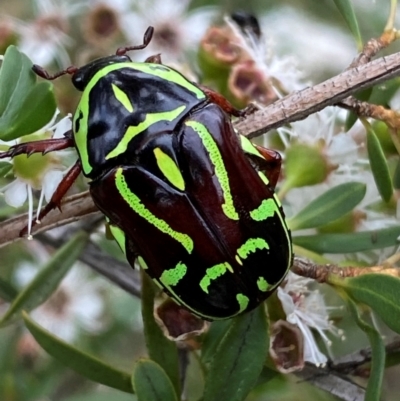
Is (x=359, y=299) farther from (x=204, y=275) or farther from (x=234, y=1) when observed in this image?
(x=234, y=1)

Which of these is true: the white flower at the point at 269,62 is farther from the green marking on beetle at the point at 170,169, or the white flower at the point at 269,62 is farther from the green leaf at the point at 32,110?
the green leaf at the point at 32,110

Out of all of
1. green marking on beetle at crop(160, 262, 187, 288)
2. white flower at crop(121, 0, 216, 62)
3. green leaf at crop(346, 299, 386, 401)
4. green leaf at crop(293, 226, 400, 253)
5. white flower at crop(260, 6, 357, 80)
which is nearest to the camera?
green leaf at crop(346, 299, 386, 401)

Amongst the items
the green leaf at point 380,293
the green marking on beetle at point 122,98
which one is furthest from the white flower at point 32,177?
the green leaf at point 380,293

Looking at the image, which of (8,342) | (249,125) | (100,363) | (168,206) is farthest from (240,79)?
(8,342)

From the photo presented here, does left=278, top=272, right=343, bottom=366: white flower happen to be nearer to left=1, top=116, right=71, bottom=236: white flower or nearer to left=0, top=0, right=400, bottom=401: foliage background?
left=0, top=0, right=400, bottom=401: foliage background

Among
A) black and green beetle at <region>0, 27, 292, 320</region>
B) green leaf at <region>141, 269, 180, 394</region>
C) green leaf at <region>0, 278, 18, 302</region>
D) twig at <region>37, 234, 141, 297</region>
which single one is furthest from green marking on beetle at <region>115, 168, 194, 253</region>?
green leaf at <region>0, 278, 18, 302</region>

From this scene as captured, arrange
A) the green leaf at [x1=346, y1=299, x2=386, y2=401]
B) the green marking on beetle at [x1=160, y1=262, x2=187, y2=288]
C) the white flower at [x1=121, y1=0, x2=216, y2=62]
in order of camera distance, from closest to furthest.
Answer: the green leaf at [x1=346, y1=299, x2=386, y2=401], the green marking on beetle at [x1=160, y1=262, x2=187, y2=288], the white flower at [x1=121, y1=0, x2=216, y2=62]

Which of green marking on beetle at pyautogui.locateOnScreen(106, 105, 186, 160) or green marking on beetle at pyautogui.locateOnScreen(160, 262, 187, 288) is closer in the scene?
green marking on beetle at pyautogui.locateOnScreen(160, 262, 187, 288)
